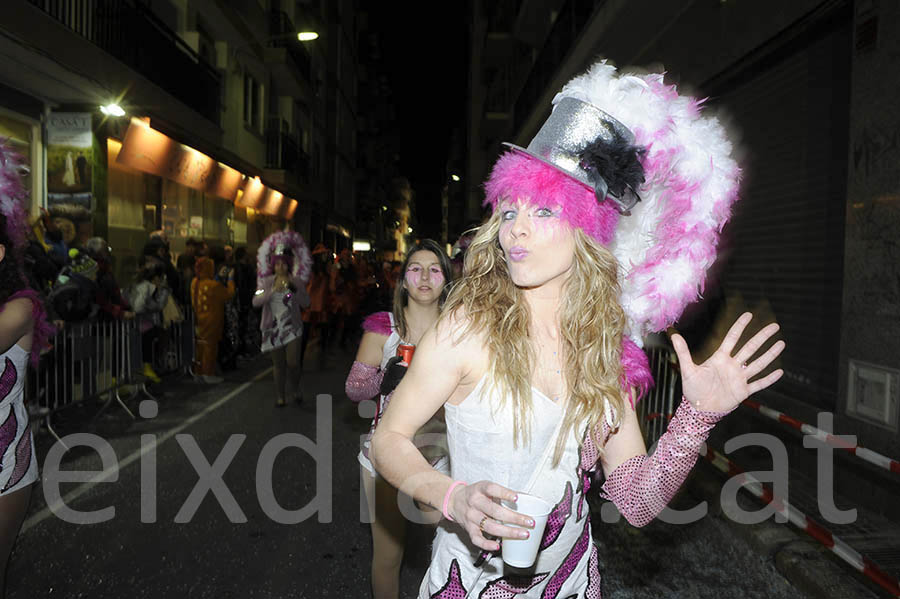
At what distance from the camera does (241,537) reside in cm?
468

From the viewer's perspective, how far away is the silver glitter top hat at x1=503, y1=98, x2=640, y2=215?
1926 millimetres

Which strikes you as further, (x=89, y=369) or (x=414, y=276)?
(x=89, y=369)

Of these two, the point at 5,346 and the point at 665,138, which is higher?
the point at 665,138

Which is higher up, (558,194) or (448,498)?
(558,194)

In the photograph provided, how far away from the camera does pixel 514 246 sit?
196 centimetres

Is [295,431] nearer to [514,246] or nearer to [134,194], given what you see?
[514,246]

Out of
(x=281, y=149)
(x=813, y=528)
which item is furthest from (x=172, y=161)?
(x=813, y=528)

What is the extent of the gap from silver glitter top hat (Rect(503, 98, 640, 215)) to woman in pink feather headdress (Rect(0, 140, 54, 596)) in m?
2.37

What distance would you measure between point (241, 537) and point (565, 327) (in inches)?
139

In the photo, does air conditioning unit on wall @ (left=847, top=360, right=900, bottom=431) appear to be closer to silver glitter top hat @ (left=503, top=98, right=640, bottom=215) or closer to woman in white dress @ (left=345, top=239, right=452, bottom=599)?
woman in white dress @ (left=345, top=239, right=452, bottom=599)

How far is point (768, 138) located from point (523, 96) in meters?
14.6

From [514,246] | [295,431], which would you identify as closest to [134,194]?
[295,431]

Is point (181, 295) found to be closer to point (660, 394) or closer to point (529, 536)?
point (660, 394)

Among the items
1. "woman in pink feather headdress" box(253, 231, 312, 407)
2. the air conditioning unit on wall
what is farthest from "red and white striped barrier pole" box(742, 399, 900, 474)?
"woman in pink feather headdress" box(253, 231, 312, 407)
